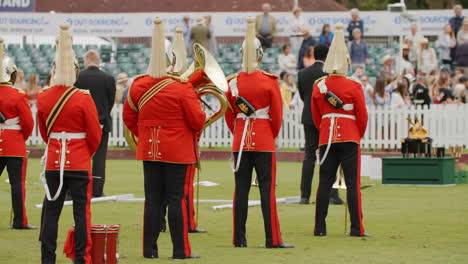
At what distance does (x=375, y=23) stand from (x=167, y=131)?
84.2ft

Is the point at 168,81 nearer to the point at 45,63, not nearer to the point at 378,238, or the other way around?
the point at 378,238

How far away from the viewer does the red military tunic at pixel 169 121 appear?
36.1 ft

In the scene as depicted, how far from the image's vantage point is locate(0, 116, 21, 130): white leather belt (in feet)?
44.4

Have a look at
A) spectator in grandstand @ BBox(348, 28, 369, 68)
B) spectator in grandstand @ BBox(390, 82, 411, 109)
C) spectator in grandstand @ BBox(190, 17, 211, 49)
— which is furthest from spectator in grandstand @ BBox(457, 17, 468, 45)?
spectator in grandstand @ BBox(190, 17, 211, 49)

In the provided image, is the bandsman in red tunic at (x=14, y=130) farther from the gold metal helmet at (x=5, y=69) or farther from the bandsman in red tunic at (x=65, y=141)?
the bandsman in red tunic at (x=65, y=141)

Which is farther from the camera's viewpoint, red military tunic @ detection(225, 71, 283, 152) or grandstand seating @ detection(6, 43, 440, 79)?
grandstand seating @ detection(6, 43, 440, 79)

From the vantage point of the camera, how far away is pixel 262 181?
1225cm

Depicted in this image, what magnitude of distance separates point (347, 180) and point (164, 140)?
9.98ft

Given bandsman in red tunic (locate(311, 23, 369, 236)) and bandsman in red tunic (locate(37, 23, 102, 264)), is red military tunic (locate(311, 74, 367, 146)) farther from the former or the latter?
bandsman in red tunic (locate(37, 23, 102, 264))

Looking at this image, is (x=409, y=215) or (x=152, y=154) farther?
(x=409, y=215)

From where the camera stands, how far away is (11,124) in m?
13.5

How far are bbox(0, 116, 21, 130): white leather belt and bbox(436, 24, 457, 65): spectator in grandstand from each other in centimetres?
2117

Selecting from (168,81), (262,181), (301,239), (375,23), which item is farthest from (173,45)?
(375,23)

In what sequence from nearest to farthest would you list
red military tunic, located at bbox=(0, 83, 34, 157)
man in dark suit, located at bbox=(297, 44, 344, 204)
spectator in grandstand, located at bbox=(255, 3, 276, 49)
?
1. red military tunic, located at bbox=(0, 83, 34, 157)
2. man in dark suit, located at bbox=(297, 44, 344, 204)
3. spectator in grandstand, located at bbox=(255, 3, 276, 49)
